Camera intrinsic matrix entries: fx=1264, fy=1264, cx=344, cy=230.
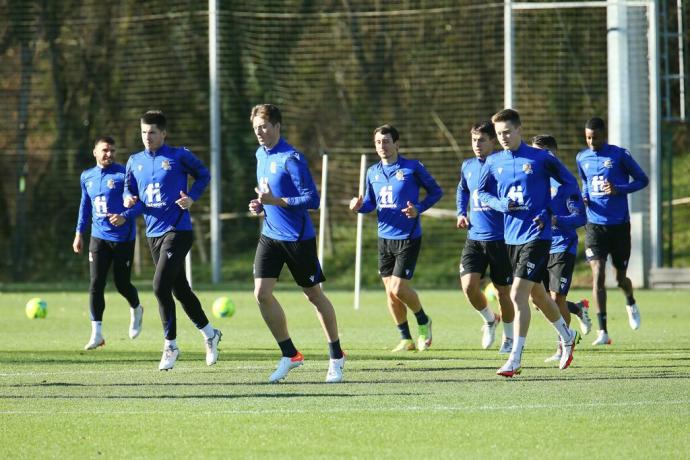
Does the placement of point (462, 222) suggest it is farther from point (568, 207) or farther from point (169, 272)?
point (169, 272)

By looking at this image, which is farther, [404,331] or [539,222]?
[404,331]

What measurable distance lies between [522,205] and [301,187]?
1.88m

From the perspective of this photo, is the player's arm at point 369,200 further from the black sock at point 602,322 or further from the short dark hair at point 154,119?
the black sock at point 602,322

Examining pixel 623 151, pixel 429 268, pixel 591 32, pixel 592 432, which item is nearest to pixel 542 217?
pixel 592 432

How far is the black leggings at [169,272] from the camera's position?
1118cm

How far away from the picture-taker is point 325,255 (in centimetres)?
3112

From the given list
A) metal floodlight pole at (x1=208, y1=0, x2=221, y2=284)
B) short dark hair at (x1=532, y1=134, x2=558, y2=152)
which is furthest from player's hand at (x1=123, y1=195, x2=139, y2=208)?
metal floodlight pole at (x1=208, y1=0, x2=221, y2=284)

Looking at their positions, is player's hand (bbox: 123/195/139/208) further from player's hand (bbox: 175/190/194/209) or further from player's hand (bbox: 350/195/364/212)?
player's hand (bbox: 350/195/364/212)

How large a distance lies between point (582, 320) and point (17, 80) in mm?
20987

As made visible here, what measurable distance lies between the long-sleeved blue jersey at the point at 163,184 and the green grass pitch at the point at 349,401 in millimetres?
1323

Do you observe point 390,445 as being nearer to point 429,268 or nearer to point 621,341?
point 621,341

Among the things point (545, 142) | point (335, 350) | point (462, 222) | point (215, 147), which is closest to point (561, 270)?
point (462, 222)

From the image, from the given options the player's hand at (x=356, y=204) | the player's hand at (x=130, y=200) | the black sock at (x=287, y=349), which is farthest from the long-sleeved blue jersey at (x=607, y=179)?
the player's hand at (x=130, y=200)

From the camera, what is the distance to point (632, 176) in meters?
13.9
